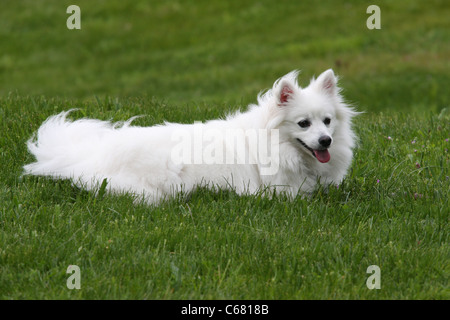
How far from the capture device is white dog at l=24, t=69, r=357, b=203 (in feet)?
17.1

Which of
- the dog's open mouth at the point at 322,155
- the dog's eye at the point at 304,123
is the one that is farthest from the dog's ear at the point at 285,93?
the dog's open mouth at the point at 322,155

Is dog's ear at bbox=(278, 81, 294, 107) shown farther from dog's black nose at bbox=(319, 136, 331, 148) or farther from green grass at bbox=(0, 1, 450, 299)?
green grass at bbox=(0, 1, 450, 299)

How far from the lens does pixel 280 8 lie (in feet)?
64.4

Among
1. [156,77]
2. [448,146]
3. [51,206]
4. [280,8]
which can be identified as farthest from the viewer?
[280,8]

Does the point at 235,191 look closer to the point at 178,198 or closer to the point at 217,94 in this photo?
the point at 178,198

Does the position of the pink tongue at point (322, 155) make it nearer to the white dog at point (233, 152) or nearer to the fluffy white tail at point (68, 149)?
the white dog at point (233, 152)

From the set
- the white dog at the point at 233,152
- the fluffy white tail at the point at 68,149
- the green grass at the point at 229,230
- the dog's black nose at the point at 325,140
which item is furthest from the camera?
the fluffy white tail at the point at 68,149

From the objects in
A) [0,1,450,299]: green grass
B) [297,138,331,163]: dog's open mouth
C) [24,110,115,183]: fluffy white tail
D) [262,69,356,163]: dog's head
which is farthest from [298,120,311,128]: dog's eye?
[24,110,115,183]: fluffy white tail

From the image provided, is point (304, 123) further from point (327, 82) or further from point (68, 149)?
point (68, 149)

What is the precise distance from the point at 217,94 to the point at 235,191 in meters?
9.62

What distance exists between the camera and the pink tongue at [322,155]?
5223 mm

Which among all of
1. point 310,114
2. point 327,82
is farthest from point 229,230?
point 327,82

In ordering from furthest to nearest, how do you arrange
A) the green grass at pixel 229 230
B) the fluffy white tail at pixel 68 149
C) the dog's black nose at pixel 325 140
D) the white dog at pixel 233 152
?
the fluffy white tail at pixel 68 149 → the white dog at pixel 233 152 → the dog's black nose at pixel 325 140 → the green grass at pixel 229 230

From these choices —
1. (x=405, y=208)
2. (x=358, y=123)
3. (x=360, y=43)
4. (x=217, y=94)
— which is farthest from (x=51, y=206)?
(x=360, y=43)
